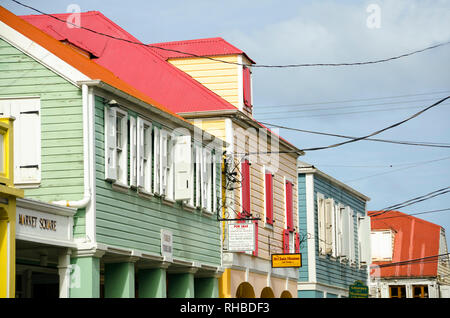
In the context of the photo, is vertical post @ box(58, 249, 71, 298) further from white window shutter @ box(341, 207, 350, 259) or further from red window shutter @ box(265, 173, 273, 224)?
white window shutter @ box(341, 207, 350, 259)

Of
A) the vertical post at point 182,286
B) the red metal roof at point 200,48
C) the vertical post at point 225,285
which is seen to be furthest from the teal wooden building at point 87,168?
the red metal roof at point 200,48

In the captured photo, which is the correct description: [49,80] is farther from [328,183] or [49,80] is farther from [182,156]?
[328,183]

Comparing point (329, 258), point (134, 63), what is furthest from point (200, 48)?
point (329, 258)

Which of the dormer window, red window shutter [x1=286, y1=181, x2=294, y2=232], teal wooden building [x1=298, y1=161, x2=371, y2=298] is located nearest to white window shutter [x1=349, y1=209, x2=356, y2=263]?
teal wooden building [x1=298, y1=161, x2=371, y2=298]

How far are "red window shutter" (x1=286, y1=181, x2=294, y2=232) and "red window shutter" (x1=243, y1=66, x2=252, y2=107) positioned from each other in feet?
12.1

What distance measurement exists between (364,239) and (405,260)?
11.4 m

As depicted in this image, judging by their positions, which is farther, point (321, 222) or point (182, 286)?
point (321, 222)

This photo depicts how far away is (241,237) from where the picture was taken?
87.9 feet

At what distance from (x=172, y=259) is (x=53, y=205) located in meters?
5.41

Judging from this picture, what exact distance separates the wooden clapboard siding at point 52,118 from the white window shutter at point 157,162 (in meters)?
3.26

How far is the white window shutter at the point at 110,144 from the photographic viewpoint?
20.7 m

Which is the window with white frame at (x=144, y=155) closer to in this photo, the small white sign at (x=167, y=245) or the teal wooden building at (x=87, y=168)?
the teal wooden building at (x=87, y=168)

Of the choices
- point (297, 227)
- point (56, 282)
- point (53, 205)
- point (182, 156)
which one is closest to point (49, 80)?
point (53, 205)

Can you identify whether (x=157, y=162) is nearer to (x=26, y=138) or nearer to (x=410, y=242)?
(x=26, y=138)
